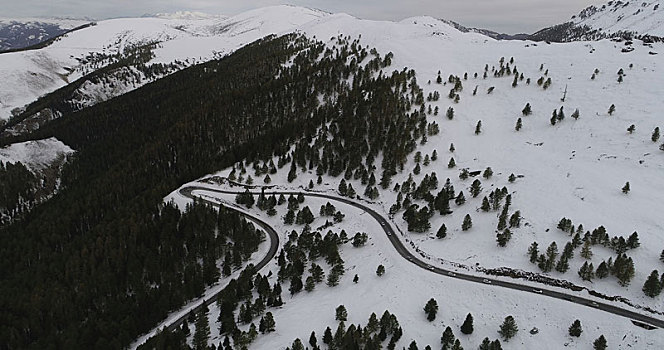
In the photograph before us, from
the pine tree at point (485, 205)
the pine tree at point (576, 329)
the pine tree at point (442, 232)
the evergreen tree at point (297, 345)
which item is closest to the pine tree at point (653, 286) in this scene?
the pine tree at point (576, 329)

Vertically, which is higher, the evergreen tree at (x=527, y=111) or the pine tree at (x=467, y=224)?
the evergreen tree at (x=527, y=111)

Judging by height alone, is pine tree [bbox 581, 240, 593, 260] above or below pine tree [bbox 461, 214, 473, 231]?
above

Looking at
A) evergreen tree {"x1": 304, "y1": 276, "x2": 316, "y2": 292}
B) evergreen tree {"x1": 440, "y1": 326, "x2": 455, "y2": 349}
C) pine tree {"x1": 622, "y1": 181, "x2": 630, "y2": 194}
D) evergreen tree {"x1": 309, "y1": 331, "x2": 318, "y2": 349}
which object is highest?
pine tree {"x1": 622, "y1": 181, "x2": 630, "y2": 194}

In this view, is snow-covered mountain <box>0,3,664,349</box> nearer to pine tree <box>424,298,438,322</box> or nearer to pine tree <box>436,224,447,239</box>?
pine tree <box>436,224,447,239</box>

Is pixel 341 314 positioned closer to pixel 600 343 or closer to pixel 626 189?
pixel 600 343

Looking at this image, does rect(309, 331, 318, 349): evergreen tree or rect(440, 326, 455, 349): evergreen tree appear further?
rect(309, 331, 318, 349): evergreen tree

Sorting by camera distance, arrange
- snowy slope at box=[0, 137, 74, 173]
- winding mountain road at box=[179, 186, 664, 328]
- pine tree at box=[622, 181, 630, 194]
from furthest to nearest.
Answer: snowy slope at box=[0, 137, 74, 173], pine tree at box=[622, 181, 630, 194], winding mountain road at box=[179, 186, 664, 328]

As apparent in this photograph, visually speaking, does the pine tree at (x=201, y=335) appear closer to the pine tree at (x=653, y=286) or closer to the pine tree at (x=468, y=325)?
the pine tree at (x=468, y=325)

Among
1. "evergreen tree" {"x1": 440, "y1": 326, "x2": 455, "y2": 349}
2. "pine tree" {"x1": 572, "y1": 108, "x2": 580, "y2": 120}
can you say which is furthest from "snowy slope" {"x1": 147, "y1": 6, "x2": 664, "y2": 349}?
"evergreen tree" {"x1": 440, "y1": 326, "x2": 455, "y2": 349}
